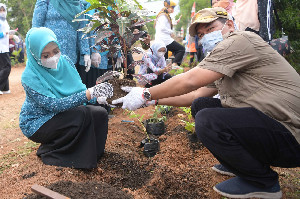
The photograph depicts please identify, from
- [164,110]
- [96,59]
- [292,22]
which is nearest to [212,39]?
[96,59]

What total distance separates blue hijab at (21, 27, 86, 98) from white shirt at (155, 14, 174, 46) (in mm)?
3693

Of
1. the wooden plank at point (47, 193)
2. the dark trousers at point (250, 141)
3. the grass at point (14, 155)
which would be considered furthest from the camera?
the grass at point (14, 155)

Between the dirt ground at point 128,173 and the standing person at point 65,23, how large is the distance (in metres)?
1.09

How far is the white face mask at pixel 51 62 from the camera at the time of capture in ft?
7.93

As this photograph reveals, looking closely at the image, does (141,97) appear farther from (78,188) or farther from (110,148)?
(110,148)

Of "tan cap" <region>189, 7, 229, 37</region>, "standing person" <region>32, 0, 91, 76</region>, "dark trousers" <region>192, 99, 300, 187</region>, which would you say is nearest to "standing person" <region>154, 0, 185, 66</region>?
"standing person" <region>32, 0, 91, 76</region>

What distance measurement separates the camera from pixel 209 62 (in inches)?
72.3

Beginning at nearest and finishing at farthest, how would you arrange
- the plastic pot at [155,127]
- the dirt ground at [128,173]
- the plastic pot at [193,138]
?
the dirt ground at [128,173], the plastic pot at [193,138], the plastic pot at [155,127]

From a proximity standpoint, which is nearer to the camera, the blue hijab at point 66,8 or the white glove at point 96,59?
the blue hijab at point 66,8

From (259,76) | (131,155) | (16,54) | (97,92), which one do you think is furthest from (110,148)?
(16,54)

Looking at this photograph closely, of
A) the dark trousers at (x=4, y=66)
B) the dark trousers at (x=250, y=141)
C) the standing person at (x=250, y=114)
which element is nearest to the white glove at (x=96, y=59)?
the standing person at (x=250, y=114)

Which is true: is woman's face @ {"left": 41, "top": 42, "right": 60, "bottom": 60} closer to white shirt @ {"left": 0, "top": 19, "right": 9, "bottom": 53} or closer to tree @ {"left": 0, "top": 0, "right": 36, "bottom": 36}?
white shirt @ {"left": 0, "top": 19, "right": 9, "bottom": 53}

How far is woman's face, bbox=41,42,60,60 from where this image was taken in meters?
2.41

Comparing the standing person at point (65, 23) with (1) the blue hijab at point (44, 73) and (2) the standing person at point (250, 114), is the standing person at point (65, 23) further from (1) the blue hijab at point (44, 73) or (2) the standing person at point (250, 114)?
(2) the standing person at point (250, 114)
